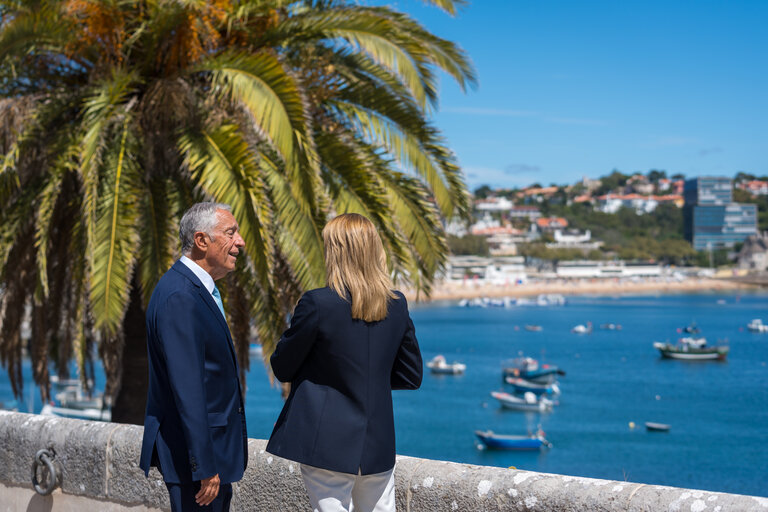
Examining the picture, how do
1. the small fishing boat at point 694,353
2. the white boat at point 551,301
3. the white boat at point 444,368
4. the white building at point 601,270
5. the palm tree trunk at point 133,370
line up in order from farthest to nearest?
the white building at point 601,270 < the white boat at point 551,301 < the small fishing boat at point 694,353 < the white boat at point 444,368 < the palm tree trunk at point 133,370

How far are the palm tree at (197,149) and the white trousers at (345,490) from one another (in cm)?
353

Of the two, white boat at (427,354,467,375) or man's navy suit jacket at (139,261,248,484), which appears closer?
man's navy suit jacket at (139,261,248,484)

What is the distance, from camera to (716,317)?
12225cm

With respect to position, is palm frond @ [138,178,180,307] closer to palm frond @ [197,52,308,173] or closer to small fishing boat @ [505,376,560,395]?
palm frond @ [197,52,308,173]

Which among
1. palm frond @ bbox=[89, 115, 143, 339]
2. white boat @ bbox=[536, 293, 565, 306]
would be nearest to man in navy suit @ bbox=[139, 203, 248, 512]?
palm frond @ bbox=[89, 115, 143, 339]

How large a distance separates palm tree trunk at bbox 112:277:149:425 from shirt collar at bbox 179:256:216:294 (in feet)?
15.8

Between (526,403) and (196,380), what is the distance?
56631 mm

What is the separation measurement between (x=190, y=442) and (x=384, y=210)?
14.9 ft

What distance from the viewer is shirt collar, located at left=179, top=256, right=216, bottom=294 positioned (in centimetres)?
288

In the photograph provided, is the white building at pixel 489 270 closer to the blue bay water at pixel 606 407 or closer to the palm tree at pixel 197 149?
the blue bay water at pixel 606 407

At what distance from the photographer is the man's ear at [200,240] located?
2.91 m

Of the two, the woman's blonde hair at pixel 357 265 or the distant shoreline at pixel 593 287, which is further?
the distant shoreline at pixel 593 287

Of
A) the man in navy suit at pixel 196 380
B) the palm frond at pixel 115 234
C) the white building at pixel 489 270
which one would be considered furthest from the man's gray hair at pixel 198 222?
the white building at pixel 489 270

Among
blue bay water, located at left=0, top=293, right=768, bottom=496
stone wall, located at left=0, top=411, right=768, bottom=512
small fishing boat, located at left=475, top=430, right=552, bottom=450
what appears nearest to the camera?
stone wall, located at left=0, top=411, right=768, bottom=512
